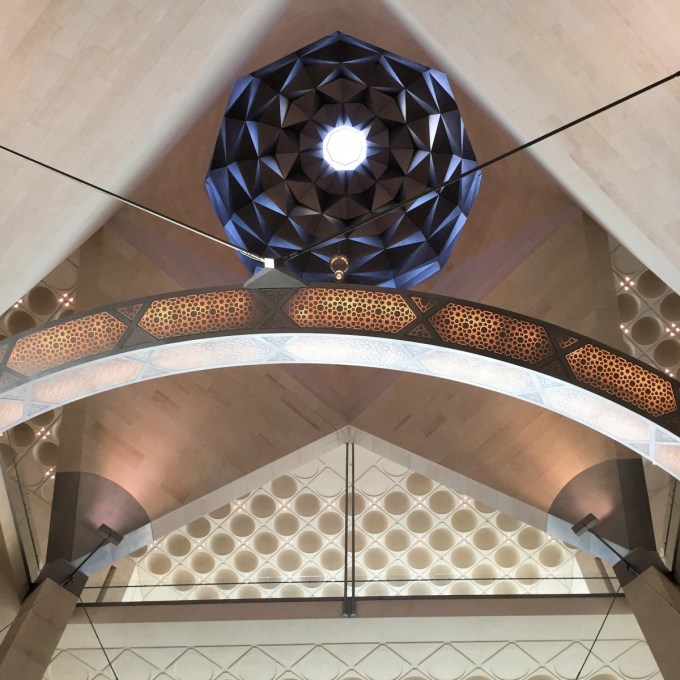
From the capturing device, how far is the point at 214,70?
24.6 feet

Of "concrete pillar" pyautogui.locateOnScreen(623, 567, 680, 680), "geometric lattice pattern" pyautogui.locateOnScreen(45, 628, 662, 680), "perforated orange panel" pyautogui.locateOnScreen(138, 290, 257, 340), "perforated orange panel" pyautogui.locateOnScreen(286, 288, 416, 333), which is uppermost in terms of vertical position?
"perforated orange panel" pyautogui.locateOnScreen(286, 288, 416, 333)

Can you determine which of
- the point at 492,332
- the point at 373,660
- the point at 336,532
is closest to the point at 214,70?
the point at 492,332

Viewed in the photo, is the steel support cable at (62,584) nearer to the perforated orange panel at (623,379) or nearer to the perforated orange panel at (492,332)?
the perforated orange panel at (492,332)

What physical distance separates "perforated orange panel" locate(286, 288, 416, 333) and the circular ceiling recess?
3.17 metres

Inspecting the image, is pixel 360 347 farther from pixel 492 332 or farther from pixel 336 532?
pixel 336 532

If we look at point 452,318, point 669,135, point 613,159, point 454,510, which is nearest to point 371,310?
point 452,318

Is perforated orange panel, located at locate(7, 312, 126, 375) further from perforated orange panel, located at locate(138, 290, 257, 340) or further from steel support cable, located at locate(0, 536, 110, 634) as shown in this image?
steel support cable, located at locate(0, 536, 110, 634)

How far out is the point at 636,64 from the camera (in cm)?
497

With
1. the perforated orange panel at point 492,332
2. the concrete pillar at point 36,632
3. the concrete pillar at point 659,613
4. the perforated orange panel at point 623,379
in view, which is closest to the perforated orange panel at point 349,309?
the perforated orange panel at point 492,332

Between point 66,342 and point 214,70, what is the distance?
2604 millimetres

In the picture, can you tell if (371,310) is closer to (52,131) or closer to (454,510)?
(52,131)

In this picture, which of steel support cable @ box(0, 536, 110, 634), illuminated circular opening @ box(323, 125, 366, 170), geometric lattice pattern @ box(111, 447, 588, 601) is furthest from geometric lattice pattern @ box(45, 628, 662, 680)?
illuminated circular opening @ box(323, 125, 366, 170)

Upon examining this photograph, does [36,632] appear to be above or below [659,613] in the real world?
below

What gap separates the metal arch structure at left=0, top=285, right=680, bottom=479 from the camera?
6.52 m
